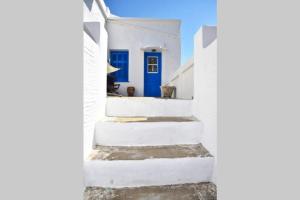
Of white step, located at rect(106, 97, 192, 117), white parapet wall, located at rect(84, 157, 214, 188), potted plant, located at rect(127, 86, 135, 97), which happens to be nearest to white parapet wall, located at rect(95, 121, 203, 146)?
white parapet wall, located at rect(84, 157, 214, 188)

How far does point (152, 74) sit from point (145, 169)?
6536 mm

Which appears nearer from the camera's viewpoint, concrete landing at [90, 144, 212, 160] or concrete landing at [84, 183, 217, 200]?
concrete landing at [84, 183, 217, 200]

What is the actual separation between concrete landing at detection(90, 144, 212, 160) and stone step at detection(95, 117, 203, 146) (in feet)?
0.26

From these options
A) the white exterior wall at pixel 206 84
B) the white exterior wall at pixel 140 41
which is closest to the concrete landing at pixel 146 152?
the white exterior wall at pixel 206 84

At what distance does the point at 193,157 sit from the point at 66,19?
167cm

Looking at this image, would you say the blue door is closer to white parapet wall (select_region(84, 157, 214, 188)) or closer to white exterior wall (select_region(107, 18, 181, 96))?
white exterior wall (select_region(107, 18, 181, 96))

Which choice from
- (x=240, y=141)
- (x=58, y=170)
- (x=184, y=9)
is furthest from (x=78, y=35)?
(x=184, y=9)

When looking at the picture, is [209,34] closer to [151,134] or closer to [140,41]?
[151,134]

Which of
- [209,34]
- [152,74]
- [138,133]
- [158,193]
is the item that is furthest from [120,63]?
[158,193]

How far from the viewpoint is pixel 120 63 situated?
25.7 feet

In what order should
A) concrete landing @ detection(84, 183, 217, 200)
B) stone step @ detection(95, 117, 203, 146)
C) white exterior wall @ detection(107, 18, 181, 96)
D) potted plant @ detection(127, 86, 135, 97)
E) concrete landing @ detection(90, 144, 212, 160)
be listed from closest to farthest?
1. concrete landing @ detection(84, 183, 217, 200)
2. concrete landing @ detection(90, 144, 212, 160)
3. stone step @ detection(95, 117, 203, 146)
4. potted plant @ detection(127, 86, 135, 97)
5. white exterior wall @ detection(107, 18, 181, 96)

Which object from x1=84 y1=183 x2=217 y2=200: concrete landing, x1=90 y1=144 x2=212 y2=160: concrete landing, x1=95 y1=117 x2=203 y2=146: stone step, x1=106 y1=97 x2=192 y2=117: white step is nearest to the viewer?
x1=84 y1=183 x2=217 y2=200: concrete landing

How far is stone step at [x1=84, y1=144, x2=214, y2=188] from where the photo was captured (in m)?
1.75

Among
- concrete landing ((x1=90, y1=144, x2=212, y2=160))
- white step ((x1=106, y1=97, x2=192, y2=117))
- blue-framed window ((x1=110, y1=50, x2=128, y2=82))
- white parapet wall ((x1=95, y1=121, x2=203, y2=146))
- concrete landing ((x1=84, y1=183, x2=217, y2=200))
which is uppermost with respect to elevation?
blue-framed window ((x1=110, y1=50, x2=128, y2=82))
